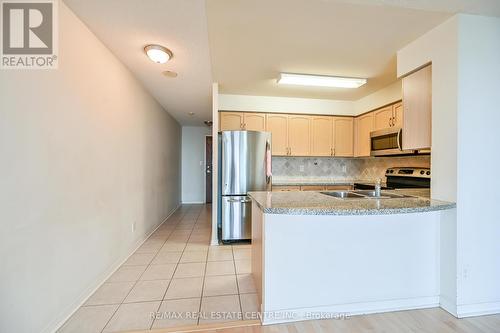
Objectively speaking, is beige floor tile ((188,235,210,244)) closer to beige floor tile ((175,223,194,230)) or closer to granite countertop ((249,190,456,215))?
beige floor tile ((175,223,194,230))

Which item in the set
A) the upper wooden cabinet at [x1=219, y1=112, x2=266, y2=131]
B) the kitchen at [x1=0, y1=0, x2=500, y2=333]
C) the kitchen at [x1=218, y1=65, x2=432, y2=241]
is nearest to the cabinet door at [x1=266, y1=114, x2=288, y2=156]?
the kitchen at [x1=218, y1=65, x2=432, y2=241]

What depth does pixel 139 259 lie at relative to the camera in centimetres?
286

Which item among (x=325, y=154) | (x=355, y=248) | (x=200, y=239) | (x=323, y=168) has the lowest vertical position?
(x=200, y=239)

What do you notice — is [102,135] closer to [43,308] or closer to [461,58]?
[43,308]

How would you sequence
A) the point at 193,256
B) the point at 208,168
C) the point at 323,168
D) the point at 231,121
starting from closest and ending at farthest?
the point at 193,256 < the point at 231,121 < the point at 323,168 < the point at 208,168

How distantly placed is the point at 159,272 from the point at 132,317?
75 centimetres

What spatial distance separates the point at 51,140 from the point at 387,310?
2765mm

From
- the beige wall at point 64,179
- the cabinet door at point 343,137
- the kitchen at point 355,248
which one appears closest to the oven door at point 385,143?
the cabinet door at point 343,137

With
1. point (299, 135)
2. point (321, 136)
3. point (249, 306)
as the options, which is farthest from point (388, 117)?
point (249, 306)

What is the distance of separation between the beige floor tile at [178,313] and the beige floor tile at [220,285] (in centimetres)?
16

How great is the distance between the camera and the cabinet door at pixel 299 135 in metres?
4.12

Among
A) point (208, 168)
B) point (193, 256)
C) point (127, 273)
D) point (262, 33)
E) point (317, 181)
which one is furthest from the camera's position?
point (208, 168)

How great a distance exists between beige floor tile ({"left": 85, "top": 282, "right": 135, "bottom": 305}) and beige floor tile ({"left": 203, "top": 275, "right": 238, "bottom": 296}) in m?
0.71

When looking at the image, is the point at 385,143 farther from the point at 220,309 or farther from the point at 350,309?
the point at 220,309
